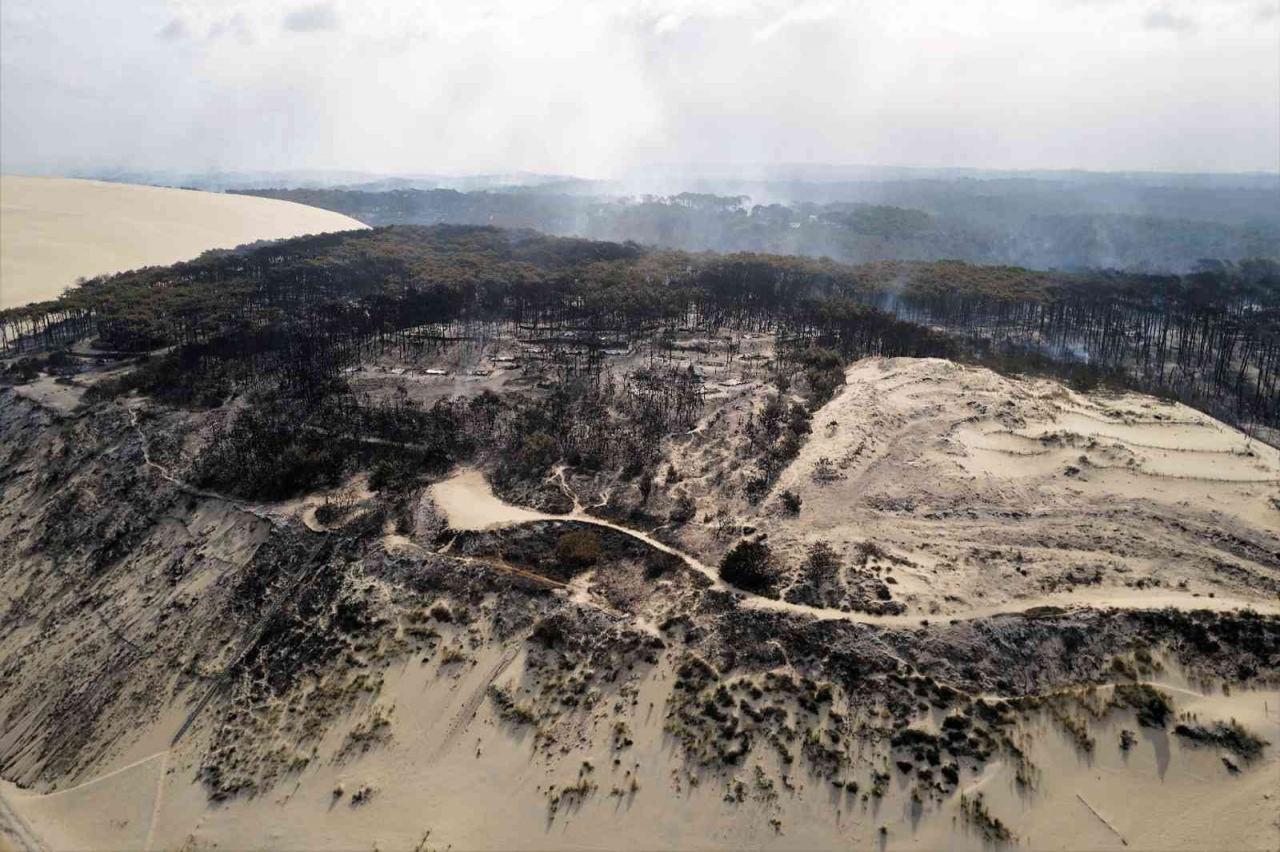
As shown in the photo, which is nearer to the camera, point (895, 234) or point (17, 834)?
point (17, 834)

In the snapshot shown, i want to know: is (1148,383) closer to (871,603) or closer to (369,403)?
(871,603)

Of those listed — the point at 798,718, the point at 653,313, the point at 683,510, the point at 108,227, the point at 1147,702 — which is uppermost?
the point at 108,227

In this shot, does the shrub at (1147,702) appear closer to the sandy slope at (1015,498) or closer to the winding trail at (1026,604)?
the winding trail at (1026,604)

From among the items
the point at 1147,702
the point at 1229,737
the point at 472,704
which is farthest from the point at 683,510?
the point at 1229,737

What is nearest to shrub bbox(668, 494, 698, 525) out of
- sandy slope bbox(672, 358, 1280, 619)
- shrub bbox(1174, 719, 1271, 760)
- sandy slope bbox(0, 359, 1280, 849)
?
sandy slope bbox(672, 358, 1280, 619)

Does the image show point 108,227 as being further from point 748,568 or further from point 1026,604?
point 1026,604

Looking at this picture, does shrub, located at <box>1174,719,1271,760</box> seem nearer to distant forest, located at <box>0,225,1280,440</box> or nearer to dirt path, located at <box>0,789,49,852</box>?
distant forest, located at <box>0,225,1280,440</box>

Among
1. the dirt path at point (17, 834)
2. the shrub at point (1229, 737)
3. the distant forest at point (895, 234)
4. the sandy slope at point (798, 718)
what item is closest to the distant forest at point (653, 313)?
the sandy slope at point (798, 718)
